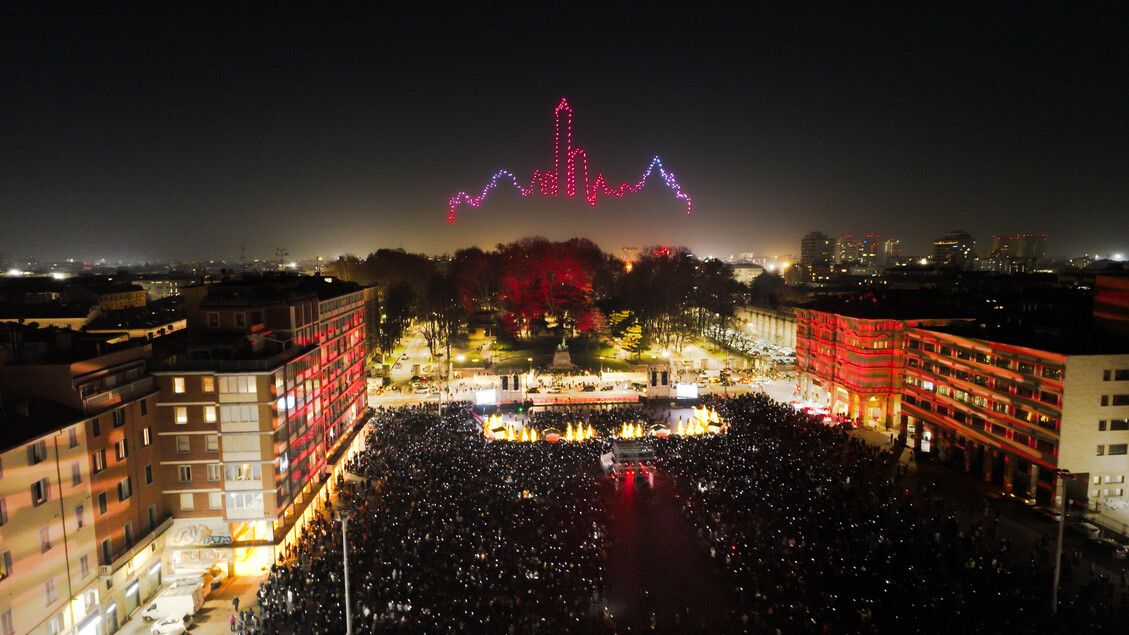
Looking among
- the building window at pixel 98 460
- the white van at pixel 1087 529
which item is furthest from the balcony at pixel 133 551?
the white van at pixel 1087 529

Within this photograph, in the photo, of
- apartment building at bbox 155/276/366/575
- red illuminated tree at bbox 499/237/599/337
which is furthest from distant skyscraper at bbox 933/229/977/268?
apartment building at bbox 155/276/366/575

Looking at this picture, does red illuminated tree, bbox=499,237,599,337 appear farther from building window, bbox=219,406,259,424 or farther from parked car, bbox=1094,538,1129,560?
parked car, bbox=1094,538,1129,560

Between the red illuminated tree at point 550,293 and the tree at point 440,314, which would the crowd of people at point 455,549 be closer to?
the red illuminated tree at point 550,293

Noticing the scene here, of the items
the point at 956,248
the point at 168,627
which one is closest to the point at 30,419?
the point at 168,627

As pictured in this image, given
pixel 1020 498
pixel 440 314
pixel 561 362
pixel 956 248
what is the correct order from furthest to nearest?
pixel 956 248 → pixel 440 314 → pixel 561 362 → pixel 1020 498

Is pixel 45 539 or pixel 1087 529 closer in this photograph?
pixel 45 539

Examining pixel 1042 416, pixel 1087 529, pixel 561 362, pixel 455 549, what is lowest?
pixel 1087 529

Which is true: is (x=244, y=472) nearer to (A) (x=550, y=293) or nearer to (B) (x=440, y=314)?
(A) (x=550, y=293)
